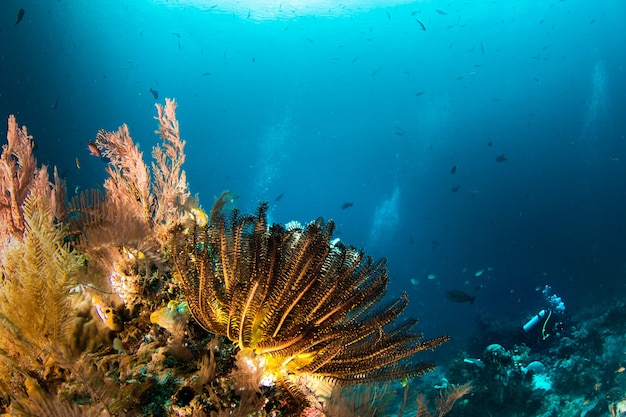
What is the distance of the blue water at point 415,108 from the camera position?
4147 centimetres

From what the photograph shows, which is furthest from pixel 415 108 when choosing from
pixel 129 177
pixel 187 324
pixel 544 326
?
pixel 187 324

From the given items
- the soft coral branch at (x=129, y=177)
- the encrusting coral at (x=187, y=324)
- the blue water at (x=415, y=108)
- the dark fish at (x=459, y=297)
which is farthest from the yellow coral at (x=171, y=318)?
the blue water at (x=415, y=108)

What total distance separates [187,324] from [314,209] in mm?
99888

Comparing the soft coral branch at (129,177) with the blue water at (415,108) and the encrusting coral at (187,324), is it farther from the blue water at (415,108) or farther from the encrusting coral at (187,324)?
the blue water at (415,108)

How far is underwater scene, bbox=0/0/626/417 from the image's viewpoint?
2.10 meters

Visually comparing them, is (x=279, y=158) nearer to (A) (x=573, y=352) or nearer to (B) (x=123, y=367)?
(A) (x=573, y=352)

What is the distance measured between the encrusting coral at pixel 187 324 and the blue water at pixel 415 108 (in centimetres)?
3077

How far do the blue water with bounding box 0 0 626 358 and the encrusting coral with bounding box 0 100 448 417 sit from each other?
1211 inches

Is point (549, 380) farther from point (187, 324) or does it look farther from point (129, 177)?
point (129, 177)

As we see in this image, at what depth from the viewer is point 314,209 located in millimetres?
102312

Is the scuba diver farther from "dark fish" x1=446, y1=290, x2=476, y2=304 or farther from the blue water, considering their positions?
the blue water

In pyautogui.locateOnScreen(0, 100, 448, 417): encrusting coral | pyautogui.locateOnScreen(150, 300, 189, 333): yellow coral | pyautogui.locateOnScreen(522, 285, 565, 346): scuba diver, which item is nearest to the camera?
pyautogui.locateOnScreen(0, 100, 448, 417): encrusting coral

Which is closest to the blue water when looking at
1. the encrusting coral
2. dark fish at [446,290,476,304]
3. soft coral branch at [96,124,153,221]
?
dark fish at [446,290,476,304]

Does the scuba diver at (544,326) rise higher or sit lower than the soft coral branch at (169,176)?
higher
